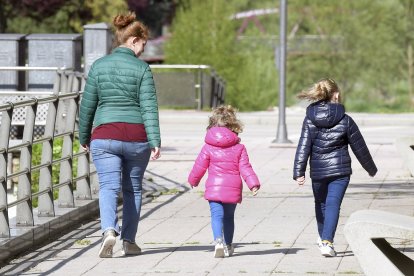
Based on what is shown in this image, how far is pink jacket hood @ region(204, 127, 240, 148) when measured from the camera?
10906mm

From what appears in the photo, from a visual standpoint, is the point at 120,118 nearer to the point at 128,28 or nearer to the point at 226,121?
the point at 128,28

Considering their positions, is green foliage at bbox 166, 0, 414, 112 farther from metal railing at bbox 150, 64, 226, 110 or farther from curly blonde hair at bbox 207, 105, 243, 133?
curly blonde hair at bbox 207, 105, 243, 133

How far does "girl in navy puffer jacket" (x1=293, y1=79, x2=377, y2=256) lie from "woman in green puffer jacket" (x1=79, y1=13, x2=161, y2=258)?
3.90 feet

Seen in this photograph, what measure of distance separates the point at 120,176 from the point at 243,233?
1.78 meters

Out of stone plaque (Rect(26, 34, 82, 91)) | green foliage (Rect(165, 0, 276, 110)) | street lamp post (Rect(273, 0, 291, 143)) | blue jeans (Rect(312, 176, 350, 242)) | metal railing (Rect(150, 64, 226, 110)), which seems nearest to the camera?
blue jeans (Rect(312, 176, 350, 242))

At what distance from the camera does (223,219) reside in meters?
10.9

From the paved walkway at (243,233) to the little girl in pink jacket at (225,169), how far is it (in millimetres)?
303

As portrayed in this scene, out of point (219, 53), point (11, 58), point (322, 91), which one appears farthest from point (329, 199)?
point (219, 53)

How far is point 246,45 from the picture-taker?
162 ft

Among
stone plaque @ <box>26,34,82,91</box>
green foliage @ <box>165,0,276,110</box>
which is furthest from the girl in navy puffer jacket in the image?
green foliage @ <box>165,0,276,110</box>

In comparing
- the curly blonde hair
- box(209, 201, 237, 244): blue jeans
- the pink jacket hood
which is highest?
the curly blonde hair

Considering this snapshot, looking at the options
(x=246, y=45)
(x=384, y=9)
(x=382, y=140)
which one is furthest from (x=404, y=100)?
(x=382, y=140)

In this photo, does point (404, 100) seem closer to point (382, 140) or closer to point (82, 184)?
point (382, 140)

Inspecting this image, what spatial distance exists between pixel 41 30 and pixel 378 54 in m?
17.4
